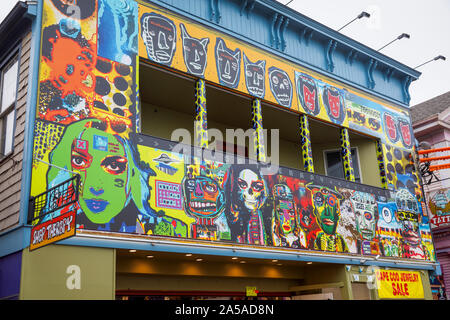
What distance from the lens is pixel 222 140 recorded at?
16.2 metres

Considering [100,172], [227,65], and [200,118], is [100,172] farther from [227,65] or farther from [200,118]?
[227,65]

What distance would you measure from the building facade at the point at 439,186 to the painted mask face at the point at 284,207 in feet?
27.6

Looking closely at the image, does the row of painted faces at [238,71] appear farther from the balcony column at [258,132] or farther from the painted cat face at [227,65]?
the balcony column at [258,132]

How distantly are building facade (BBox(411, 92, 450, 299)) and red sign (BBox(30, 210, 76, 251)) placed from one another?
15.5 m

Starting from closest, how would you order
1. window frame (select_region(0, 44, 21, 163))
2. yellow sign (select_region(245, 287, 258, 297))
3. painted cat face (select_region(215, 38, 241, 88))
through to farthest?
window frame (select_region(0, 44, 21, 163)) < painted cat face (select_region(215, 38, 241, 88)) < yellow sign (select_region(245, 287, 258, 297))

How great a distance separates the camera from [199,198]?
455 inches

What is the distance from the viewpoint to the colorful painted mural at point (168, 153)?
9992 mm

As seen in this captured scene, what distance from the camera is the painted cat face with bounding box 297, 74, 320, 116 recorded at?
15.4 metres

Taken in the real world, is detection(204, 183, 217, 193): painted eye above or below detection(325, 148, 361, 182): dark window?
below

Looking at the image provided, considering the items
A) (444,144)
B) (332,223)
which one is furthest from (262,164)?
(444,144)

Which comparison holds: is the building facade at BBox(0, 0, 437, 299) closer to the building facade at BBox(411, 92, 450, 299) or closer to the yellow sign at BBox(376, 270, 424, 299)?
the yellow sign at BBox(376, 270, 424, 299)

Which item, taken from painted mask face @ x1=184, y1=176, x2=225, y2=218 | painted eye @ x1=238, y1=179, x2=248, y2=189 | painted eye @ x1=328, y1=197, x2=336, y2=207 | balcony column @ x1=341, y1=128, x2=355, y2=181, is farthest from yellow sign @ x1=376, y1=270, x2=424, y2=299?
painted mask face @ x1=184, y1=176, x2=225, y2=218

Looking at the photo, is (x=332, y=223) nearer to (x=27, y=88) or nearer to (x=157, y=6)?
(x=157, y=6)
